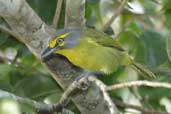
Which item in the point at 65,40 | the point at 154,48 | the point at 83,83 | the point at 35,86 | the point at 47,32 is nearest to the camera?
the point at 83,83

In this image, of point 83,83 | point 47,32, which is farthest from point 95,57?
point 83,83

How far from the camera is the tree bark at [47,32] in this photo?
141 cm

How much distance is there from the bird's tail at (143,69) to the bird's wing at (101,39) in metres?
0.11

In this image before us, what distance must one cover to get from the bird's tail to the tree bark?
0.49m

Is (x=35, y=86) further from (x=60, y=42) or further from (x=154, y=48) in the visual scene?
(x=154, y=48)

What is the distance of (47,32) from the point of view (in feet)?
5.17

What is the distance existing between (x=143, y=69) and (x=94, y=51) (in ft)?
0.89

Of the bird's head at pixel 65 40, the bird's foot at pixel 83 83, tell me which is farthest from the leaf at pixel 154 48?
the bird's foot at pixel 83 83

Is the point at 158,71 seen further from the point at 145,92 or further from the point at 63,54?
the point at 63,54

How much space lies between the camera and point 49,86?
6.06 ft

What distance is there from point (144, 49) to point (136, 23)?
0.23 meters

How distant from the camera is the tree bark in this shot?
141 cm

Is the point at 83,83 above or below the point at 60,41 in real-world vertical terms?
above

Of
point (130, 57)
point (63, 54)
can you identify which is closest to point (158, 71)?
point (130, 57)
